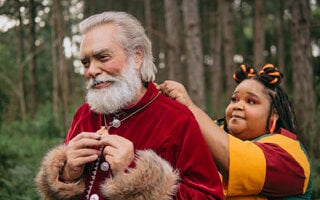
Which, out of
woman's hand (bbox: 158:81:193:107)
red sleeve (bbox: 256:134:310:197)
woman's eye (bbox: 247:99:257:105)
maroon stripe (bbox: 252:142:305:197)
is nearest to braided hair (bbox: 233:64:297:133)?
woman's eye (bbox: 247:99:257:105)

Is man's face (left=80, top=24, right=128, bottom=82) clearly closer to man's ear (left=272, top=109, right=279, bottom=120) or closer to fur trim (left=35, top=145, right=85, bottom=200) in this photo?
fur trim (left=35, top=145, right=85, bottom=200)

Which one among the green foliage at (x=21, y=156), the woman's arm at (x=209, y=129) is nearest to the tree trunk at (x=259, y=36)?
the green foliage at (x=21, y=156)

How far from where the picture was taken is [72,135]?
2.53 m

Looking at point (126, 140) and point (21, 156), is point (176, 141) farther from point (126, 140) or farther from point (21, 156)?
point (21, 156)

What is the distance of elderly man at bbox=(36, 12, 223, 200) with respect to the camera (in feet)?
7.02

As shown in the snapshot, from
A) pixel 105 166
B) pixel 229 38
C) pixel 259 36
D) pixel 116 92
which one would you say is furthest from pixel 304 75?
pixel 259 36

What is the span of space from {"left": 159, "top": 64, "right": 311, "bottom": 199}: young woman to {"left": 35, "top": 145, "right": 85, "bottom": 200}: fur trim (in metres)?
0.71

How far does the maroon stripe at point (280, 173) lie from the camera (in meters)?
2.75

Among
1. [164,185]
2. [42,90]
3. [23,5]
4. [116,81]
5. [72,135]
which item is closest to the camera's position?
[164,185]

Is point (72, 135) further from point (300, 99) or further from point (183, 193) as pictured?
point (300, 99)

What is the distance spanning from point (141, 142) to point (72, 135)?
1.48 ft

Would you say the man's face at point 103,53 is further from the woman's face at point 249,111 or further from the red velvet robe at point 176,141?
the woman's face at point 249,111

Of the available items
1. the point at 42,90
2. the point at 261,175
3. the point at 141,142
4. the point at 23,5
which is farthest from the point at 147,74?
the point at 42,90

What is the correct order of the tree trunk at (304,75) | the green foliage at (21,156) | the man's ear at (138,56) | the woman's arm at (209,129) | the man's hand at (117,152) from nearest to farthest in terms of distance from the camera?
the man's hand at (117,152)
the man's ear at (138,56)
the woman's arm at (209,129)
the green foliage at (21,156)
the tree trunk at (304,75)
